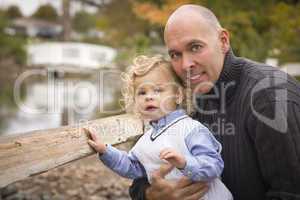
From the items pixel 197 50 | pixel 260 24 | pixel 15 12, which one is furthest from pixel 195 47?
pixel 15 12

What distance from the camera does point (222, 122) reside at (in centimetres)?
257

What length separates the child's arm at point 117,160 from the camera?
265 cm

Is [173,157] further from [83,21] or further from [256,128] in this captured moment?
[83,21]

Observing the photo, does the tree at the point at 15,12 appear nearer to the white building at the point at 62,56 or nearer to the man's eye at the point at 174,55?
the white building at the point at 62,56

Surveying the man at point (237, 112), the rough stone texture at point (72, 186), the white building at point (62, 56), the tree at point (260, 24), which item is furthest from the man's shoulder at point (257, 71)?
the white building at point (62, 56)

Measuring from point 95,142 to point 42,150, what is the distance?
37 centimetres

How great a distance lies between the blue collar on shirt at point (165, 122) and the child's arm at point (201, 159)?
0.20 meters

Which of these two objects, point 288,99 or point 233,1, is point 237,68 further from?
point 233,1

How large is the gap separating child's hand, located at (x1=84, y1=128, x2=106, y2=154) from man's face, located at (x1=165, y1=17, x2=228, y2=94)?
61 cm

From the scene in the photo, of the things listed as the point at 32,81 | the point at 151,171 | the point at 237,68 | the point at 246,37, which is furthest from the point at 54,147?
the point at 32,81

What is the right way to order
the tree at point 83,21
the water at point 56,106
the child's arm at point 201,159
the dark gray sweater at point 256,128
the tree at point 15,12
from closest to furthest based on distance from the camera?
the dark gray sweater at point 256,128, the child's arm at point 201,159, the water at point 56,106, the tree at point 83,21, the tree at point 15,12

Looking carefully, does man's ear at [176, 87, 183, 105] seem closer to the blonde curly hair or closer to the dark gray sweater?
the blonde curly hair

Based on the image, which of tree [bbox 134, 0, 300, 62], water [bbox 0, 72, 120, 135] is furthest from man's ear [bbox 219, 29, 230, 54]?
water [bbox 0, 72, 120, 135]

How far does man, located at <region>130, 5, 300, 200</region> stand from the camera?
2.20 metres
